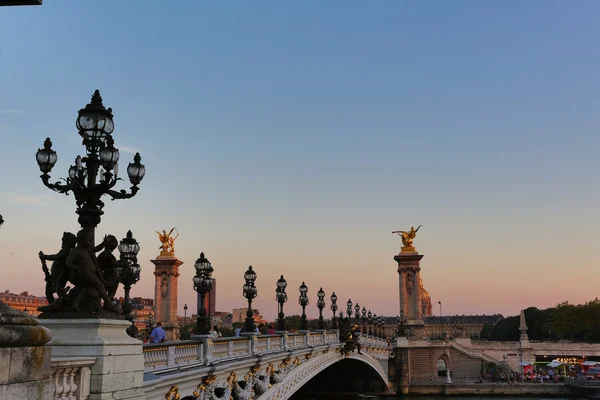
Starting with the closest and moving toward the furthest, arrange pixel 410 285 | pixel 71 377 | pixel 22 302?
pixel 71 377
pixel 22 302
pixel 410 285

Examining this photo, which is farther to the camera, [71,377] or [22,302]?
[22,302]

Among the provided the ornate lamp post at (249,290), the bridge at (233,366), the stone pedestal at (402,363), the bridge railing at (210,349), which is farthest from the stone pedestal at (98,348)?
the stone pedestal at (402,363)

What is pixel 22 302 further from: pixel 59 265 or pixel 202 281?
pixel 59 265

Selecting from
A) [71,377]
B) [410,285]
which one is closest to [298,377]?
[71,377]

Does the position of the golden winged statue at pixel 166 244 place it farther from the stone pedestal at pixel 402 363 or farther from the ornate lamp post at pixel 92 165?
the ornate lamp post at pixel 92 165

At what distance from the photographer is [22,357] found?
18.9 feet

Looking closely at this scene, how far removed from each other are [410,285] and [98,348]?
250 feet

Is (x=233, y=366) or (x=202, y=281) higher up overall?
(x=202, y=281)

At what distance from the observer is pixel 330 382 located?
6150 centimetres

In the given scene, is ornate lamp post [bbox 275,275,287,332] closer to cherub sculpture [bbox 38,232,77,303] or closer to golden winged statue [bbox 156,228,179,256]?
cherub sculpture [bbox 38,232,77,303]

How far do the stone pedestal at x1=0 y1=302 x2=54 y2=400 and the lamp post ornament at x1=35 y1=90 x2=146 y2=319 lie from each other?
2.74 meters

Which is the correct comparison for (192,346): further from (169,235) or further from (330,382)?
(169,235)

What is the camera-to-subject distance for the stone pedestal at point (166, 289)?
235 feet

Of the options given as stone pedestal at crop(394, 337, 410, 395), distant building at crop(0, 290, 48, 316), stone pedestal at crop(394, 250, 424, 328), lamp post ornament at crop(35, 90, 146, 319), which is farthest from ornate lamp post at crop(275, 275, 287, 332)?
stone pedestal at crop(394, 250, 424, 328)
